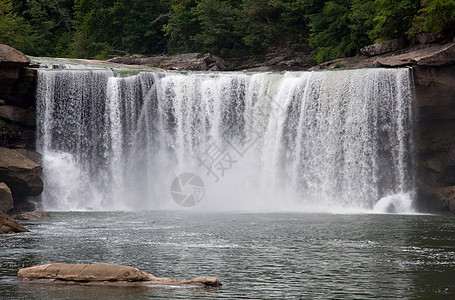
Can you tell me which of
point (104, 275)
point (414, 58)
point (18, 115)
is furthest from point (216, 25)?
point (104, 275)

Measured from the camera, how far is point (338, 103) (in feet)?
127

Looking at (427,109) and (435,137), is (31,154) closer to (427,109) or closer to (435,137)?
(427,109)

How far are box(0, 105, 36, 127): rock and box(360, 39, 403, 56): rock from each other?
22.9 meters

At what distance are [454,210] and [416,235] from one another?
1182cm

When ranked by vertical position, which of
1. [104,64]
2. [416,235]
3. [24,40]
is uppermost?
[24,40]

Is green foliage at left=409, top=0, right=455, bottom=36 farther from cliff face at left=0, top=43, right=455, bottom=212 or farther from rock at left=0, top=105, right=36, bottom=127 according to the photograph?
rock at left=0, top=105, right=36, bottom=127

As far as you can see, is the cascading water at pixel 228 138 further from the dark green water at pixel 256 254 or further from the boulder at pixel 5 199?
the dark green water at pixel 256 254

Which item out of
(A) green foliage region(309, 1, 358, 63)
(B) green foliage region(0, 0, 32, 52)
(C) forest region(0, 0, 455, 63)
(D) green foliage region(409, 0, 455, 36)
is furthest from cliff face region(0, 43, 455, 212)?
(B) green foliage region(0, 0, 32, 52)

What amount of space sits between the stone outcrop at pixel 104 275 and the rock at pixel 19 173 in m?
19.9

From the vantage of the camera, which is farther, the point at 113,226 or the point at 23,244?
the point at 113,226

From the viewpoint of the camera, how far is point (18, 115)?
1572 inches

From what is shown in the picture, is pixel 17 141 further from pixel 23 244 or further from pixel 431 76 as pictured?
pixel 431 76

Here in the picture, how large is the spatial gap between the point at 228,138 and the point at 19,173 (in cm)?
1323

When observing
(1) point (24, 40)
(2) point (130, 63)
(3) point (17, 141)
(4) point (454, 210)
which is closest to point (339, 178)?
(4) point (454, 210)
